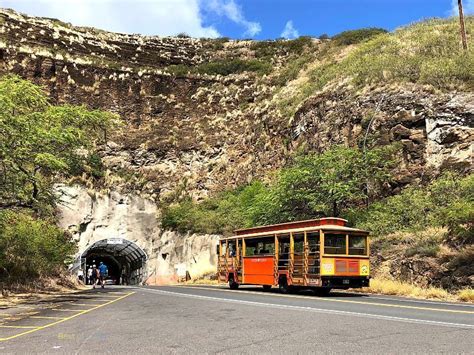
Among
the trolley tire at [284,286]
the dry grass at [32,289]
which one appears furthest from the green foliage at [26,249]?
the trolley tire at [284,286]

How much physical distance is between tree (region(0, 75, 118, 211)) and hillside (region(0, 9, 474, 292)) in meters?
20.8

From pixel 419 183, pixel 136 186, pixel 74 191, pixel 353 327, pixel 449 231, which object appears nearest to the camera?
pixel 353 327

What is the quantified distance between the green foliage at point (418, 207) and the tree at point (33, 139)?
53.7 feet

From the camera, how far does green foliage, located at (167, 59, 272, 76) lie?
60906 millimetres

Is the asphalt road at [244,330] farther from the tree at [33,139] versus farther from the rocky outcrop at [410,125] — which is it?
the rocky outcrop at [410,125]

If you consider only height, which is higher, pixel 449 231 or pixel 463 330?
pixel 449 231

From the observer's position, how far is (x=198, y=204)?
50.3 metres

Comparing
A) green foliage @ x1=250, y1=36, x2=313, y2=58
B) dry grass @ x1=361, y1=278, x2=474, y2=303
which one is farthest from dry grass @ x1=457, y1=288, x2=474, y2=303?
green foliage @ x1=250, y1=36, x2=313, y2=58

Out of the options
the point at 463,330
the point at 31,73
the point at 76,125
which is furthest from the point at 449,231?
the point at 31,73

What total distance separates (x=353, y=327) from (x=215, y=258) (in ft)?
113

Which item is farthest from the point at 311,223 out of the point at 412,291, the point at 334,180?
the point at 334,180

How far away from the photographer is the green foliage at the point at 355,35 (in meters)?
58.0

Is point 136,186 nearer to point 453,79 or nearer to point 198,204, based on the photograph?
point 198,204

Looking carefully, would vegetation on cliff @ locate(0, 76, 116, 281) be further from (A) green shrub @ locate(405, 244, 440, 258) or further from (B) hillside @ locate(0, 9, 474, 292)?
(B) hillside @ locate(0, 9, 474, 292)
